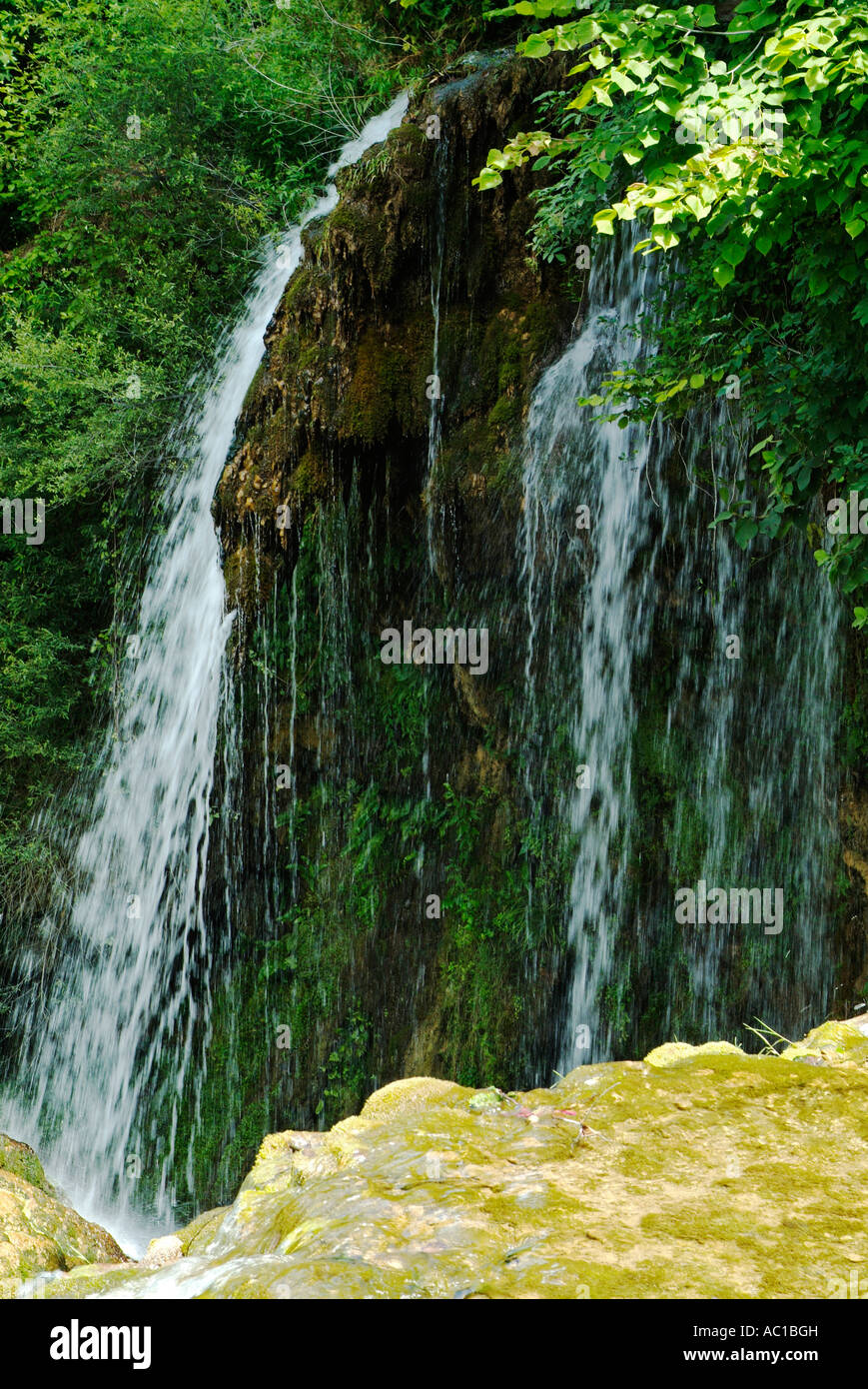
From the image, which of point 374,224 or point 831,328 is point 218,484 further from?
point 831,328

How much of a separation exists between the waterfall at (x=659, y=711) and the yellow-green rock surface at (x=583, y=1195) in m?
3.71

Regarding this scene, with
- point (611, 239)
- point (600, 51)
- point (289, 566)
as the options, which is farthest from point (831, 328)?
point (289, 566)

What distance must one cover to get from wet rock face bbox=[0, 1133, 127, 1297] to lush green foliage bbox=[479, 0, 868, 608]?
12.3ft

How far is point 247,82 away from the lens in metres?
11.8

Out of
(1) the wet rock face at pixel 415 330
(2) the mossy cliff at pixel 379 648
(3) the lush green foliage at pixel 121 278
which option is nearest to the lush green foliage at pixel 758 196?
(1) the wet rock face at pixel 415 330

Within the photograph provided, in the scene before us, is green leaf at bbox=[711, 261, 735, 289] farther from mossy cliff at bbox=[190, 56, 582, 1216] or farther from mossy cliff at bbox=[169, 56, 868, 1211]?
mossy cliff at bbox=[190, 56, 582, 1216]

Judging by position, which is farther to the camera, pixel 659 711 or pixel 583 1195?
pixel 659 711

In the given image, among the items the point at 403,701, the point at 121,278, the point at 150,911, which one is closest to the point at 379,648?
the point at 403,701

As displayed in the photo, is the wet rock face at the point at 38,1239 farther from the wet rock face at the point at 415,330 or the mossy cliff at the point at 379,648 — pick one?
the wet rock face at the point at 415,330

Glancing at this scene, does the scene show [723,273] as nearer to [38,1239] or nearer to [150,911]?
[38,1239]

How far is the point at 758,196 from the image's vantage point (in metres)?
3.90

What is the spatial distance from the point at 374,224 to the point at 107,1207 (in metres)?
8.80

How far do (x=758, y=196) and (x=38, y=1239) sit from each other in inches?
169

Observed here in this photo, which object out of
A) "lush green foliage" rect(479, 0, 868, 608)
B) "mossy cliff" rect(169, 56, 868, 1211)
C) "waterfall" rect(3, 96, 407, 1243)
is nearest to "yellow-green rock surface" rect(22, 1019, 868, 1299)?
"lush green foliage" rect(479, 0, 868, 608)
